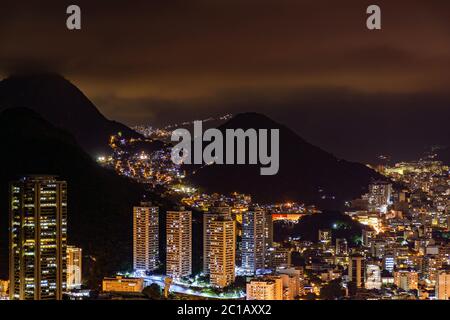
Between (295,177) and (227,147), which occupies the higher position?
(227,147)

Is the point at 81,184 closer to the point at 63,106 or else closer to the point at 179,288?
Result: the point at 63,106

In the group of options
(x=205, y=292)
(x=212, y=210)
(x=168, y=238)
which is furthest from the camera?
(x=212, y=210)

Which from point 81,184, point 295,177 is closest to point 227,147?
point 81,184

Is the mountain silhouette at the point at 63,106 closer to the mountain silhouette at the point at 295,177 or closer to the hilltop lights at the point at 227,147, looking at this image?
the hilltop lights at the point at 227,147

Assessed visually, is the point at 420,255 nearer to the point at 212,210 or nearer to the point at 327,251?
the point at 327,251

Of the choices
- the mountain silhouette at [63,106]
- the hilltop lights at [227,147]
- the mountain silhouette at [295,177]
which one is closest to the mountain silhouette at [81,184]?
the mountain silhouette at [63,106]
